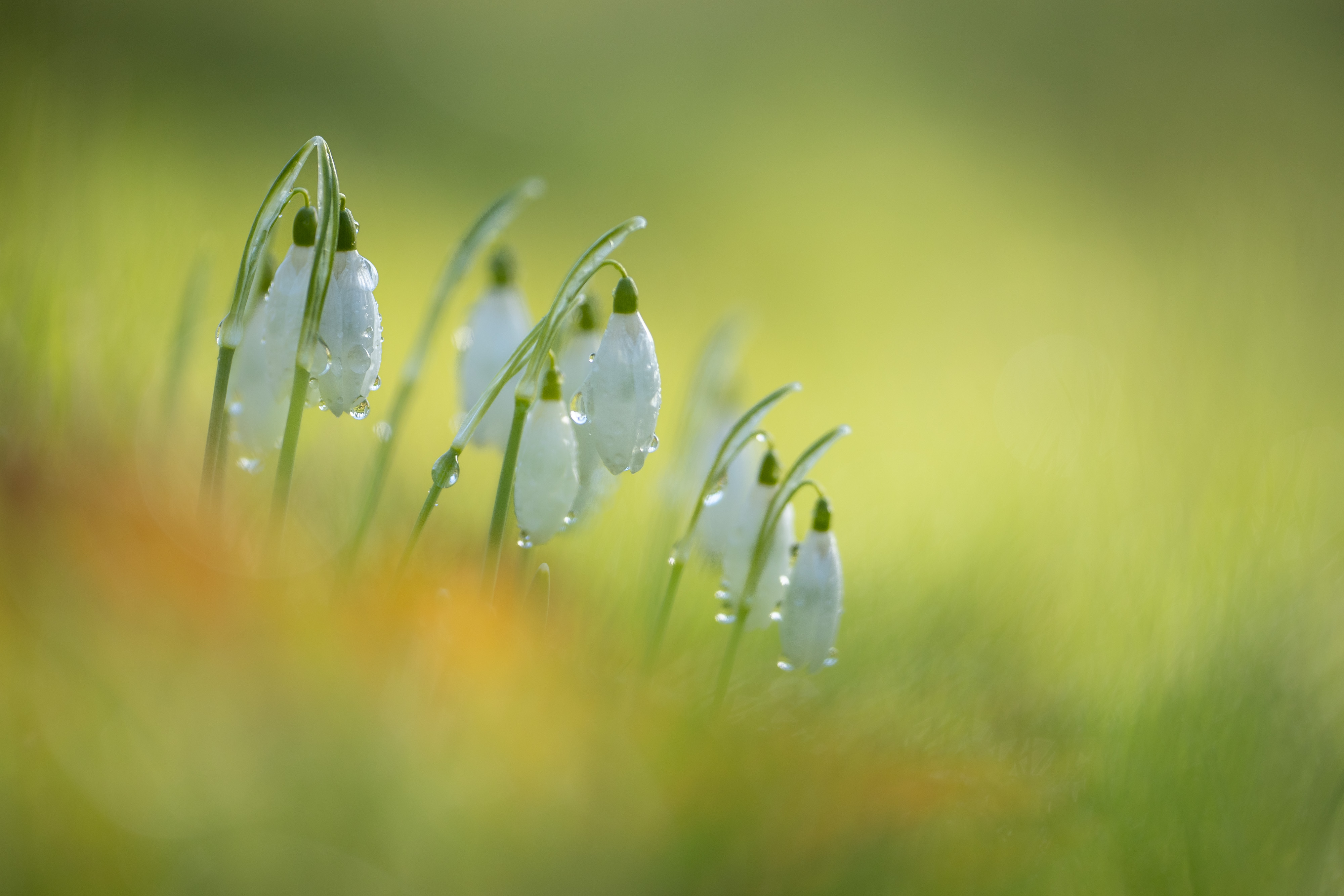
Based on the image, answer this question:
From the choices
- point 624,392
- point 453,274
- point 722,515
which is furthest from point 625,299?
point 722,515

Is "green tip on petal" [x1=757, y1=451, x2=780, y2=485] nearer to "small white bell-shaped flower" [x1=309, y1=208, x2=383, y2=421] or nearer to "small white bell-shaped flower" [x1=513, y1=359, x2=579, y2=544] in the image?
"small white bell-shaped flower" [x1=513, y1=359, x2=579, y2=544]

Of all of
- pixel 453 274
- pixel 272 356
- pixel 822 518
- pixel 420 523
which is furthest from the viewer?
pixel 453 274

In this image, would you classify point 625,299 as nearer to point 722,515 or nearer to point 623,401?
point 623,401

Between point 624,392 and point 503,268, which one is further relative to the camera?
point 503,268

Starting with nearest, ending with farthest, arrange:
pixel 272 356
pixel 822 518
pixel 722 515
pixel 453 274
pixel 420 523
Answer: pixel 420 523 → pixel 272 356 → pixel 822 518 → pixel 453 274 → pixel 722 515

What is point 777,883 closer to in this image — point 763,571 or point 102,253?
point 763,571

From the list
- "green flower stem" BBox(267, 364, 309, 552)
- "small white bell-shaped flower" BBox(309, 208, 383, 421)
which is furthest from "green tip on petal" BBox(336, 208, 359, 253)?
"green flower stem" BBox(267, 364, 309, 552)
